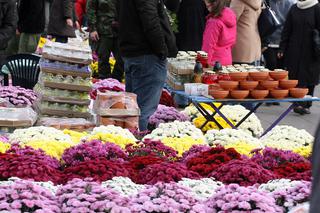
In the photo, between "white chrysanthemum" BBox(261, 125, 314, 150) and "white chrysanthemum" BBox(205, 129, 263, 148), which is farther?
"white chrysanthemum" BBox(261, 125, 314, 150)

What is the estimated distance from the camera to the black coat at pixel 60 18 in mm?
10609

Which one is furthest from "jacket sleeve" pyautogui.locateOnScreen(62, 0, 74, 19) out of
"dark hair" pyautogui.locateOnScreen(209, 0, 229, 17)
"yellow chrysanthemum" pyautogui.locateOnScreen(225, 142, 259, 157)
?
"yellow chrysanthemum" pyautogui.locateOnScreen(225, 142, 259, 157)

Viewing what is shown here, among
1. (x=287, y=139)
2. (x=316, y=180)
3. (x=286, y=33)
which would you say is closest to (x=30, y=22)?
(x=286, y=33)

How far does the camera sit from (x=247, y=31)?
929 centimetres

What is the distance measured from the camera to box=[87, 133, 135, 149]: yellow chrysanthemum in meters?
5.16

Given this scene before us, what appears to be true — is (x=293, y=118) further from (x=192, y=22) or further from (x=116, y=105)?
(x=116, y=105)

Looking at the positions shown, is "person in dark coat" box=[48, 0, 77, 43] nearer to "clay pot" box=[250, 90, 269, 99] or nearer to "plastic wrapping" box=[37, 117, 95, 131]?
"clay pot" box=[250, 90, 269, 99]

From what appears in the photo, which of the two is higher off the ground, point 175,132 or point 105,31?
point 175,132

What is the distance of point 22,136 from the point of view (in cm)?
523

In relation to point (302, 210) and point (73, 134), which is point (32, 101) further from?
point (302, 210)

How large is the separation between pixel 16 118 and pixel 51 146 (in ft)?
4.09

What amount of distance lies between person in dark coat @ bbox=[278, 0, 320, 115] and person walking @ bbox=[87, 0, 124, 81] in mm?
2472

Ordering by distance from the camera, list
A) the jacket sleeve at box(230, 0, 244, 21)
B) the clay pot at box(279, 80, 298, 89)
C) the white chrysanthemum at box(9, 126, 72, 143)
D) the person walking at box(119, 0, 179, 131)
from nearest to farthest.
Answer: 1. the white chrysanthemum at box(9, 126, 72, 143)
2. the person walking at box(119, 0, 179, 131)
3. the clay pot at box(279, 80, 298, 89)
4. the jacket sleeve at box(230, 0, 244, 21)

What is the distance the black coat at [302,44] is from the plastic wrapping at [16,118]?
5.02 metres
